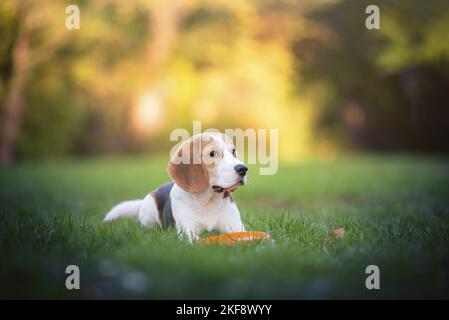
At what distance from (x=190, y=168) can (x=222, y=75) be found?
74.0 ft

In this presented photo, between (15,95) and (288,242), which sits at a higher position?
(15,95)

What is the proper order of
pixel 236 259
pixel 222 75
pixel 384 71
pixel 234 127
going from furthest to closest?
pixel 222 75 → pixel 234 127 → pixel 384 71 → pixel 236 259

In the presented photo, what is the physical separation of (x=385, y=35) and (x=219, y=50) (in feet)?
29.8

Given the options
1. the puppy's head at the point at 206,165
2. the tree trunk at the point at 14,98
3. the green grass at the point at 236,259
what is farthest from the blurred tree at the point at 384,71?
the puppy's head at the point at 206,165

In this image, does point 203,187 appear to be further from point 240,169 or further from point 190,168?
point 240,169

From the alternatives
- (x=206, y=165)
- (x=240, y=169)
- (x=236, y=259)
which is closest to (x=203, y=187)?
(x=206, y=165)

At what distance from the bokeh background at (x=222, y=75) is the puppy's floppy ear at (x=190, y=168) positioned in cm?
1400

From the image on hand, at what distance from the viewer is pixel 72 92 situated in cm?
2364

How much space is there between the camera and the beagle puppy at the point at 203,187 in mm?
4945

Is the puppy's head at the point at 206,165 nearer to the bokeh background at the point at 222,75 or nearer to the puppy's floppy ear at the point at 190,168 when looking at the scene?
the puppy's floppy ear at the point at 190,168

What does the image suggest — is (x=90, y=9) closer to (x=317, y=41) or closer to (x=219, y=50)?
(x=219, y=50)

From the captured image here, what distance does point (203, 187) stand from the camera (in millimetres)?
5020

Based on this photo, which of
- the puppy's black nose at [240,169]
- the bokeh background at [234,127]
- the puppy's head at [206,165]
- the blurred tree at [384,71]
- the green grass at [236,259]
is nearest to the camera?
the green grass at [236,259]

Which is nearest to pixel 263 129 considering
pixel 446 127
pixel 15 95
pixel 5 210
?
pixel 446 127
